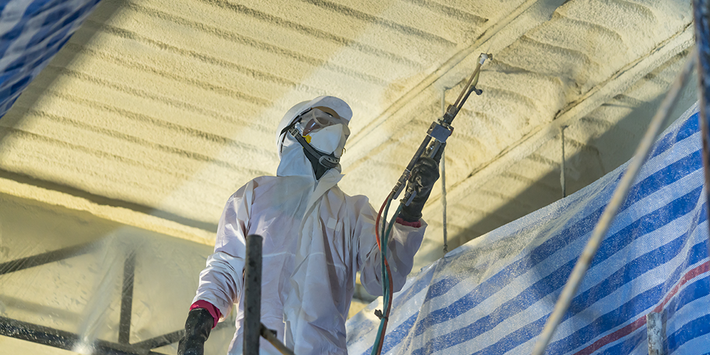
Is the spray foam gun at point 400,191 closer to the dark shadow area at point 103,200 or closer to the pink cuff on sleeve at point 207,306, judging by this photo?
the pink cuff on sleeve at point 207,306

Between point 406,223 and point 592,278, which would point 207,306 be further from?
point 592,278

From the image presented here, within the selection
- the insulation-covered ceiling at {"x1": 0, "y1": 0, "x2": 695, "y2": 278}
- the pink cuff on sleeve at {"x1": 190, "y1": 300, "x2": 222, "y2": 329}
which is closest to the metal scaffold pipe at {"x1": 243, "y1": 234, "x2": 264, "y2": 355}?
the pink cuff on sleeve at {"x1": 190, "y1": 300, "x2": 222, "y2": 329}

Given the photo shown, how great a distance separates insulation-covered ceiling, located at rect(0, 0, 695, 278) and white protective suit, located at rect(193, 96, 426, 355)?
0.81 m

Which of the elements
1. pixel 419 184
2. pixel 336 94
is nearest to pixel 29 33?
pixel 419 184

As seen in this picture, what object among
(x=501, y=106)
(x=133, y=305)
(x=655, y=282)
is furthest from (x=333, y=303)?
A: (x=133, y=305)

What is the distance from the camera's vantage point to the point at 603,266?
1971 millimetres

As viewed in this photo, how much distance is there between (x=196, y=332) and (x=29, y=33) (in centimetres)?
86

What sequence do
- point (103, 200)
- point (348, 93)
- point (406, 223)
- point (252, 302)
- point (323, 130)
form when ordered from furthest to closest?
point (103, 200)
point (348, 93)
point (323, 130)
point (406, 223)
point (252, 302)

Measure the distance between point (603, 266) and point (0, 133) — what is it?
2943 millimetres

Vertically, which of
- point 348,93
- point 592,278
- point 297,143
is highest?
point 348,93

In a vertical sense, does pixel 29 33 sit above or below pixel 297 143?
below

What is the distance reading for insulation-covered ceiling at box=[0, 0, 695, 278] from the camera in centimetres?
272

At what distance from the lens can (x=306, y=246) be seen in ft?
6.58

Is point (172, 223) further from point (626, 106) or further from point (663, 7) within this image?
point (663, 7)
